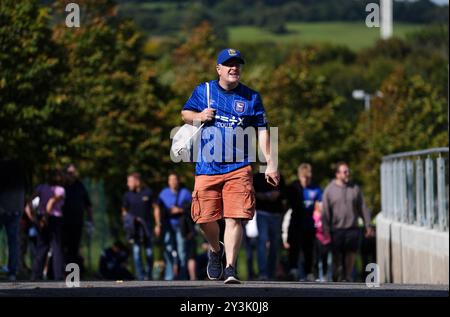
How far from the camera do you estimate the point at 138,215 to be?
906 inches

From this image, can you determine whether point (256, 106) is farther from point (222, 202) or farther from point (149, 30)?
point (149, 30)

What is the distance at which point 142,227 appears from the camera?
2317cm

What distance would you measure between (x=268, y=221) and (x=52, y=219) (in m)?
3.00

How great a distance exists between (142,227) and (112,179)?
24475mm

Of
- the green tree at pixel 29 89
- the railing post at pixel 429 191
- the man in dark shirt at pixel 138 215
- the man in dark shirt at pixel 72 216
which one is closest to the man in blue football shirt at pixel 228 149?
the railing post at pixel 429 191

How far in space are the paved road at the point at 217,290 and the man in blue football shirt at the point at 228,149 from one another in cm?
51

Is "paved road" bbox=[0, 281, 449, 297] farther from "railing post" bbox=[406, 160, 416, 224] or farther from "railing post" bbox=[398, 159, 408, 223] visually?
"railing post" bbox=[398, 159, 408, 223]

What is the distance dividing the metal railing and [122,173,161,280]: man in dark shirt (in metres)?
3.85

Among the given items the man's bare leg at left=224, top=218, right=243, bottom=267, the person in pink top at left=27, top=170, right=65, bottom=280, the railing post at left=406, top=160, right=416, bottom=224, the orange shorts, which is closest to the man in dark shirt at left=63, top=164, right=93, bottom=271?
the person in pink top at left=27, top=170, right=65, bottom=280

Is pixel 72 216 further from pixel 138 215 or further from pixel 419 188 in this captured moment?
pixel 419 188

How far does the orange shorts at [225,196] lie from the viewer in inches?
491

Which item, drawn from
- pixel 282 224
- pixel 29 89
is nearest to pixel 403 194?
pixel 282 224

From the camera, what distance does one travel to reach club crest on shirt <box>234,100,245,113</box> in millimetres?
12328
